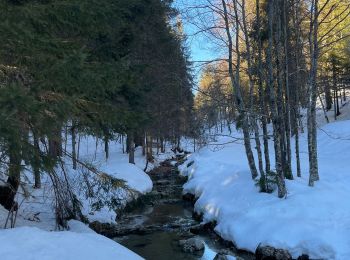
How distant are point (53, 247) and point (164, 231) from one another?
7722mm

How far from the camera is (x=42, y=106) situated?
6680 millimetres

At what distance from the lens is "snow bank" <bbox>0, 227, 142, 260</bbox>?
6.43m

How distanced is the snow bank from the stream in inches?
161

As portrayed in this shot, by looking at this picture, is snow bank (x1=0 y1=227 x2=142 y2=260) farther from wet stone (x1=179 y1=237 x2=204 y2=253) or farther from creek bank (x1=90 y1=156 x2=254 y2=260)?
wet stone (x1=179 y1=237 x2=204 y2=253)

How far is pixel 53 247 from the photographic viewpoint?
677cm

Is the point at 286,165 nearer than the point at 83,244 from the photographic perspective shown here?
No

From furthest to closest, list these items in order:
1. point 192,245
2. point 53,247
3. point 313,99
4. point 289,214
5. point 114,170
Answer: point 114,170
point 313,99
point 192,245
point 289,214
point 53,247

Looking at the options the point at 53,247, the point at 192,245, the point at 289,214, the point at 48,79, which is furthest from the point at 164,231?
the point at 48,79

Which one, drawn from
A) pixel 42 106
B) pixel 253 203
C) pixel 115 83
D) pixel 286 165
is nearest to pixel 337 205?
pixel 253 203

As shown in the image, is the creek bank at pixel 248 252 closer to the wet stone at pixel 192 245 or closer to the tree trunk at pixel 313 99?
the wet stone at pixel 192 245

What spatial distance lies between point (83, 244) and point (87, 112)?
358 centimetres

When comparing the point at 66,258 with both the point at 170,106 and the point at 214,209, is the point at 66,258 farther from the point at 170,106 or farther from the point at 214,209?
the point at 170,106

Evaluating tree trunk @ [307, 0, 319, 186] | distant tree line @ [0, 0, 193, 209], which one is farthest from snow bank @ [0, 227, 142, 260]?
tree trunk @ [307, 0, 319, 186]

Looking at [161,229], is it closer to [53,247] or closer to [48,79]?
[53,247]
